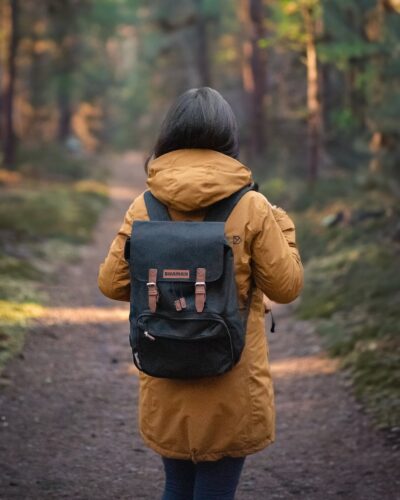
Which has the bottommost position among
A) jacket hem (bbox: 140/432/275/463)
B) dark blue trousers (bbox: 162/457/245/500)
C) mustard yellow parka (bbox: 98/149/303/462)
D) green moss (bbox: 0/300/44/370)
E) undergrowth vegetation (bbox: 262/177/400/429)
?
green moss (bbox: 0/300/44/370)

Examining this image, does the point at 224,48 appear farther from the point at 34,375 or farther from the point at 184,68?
the point at 34,375

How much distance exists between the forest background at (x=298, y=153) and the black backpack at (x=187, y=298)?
342 centimetres

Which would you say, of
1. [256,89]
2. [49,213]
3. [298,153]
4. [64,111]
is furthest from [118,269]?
[64,111]

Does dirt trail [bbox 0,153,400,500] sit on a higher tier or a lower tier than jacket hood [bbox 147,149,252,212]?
lower

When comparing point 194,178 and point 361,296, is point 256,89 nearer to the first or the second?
point 361,296

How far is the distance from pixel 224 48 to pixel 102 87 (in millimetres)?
10152

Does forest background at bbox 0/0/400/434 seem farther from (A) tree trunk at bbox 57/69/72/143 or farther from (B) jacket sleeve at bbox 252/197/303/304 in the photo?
(B) jacket sleeve at bbox 252/197/303/304

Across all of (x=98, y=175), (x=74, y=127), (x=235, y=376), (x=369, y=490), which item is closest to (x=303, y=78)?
(x=98, y=175)

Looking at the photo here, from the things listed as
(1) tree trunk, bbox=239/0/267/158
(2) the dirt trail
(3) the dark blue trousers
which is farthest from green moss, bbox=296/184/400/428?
(1) tree trunk, bbox=239/0/267/158

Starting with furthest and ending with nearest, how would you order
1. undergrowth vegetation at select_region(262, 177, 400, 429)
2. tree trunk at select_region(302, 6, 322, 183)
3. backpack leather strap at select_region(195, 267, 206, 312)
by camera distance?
tree trunk at select_region(302, 6, 322, 183) < undergrowth vegetation at select_region(262, 177, 400, 429) < backpack leather strap at select_region(195, 267, 206, 312)

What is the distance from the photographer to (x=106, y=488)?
5.04 meters

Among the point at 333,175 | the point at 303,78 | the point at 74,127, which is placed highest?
the point at 303,78

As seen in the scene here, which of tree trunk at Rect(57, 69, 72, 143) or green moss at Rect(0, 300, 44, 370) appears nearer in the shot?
green moss at Rect(0, 300, 44, 370)

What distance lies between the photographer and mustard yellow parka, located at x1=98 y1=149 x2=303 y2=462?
9.63ft
